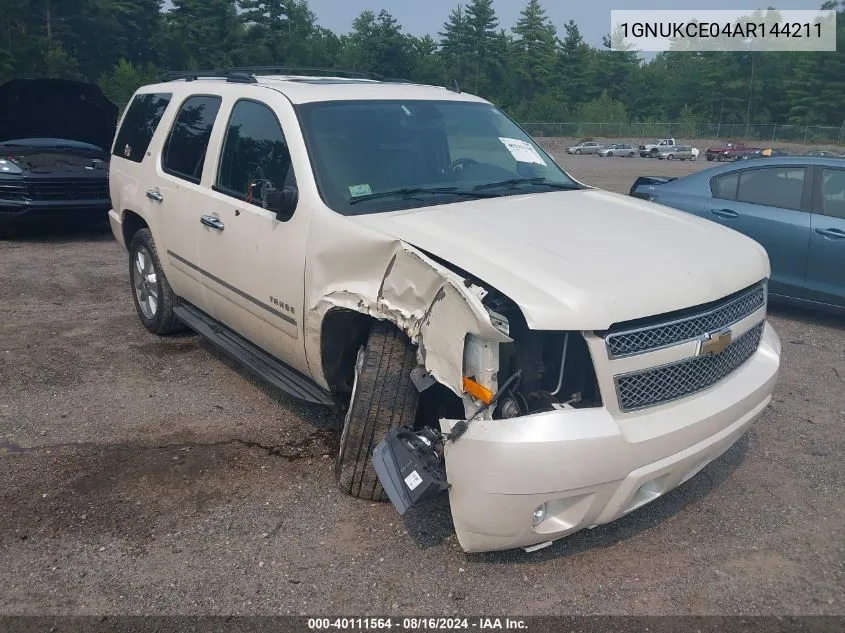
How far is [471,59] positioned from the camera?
86.0 meters

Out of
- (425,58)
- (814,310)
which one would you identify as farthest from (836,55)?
(814,310)

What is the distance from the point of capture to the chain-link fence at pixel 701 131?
181 ft

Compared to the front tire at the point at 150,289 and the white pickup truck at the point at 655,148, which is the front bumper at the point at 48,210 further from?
the white pickup truck at the point at 655,148

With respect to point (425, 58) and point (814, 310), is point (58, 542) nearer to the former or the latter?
point (814, 310)

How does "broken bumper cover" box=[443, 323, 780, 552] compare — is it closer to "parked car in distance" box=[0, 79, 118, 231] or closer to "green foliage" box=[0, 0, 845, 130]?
"parked car in distance" box=[0, 79, 118, 231]

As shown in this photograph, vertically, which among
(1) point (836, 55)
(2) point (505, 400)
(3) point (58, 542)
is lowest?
(3) point (58, 542)

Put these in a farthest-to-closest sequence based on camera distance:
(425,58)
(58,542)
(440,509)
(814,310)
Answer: (425,58) → (814,310) → (440,509) → (58,542)

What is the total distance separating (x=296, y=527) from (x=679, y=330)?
1.86 meters

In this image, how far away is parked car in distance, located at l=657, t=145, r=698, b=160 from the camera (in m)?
48.3

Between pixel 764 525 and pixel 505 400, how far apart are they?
5.04ft

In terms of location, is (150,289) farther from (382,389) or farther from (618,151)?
(618,151)

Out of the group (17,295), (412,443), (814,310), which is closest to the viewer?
(412,443)

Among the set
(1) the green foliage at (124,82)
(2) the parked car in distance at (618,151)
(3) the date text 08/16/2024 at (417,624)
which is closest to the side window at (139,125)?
(3) the date text 08/16/2024 at (417,624)

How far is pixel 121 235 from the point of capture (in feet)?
20.9
